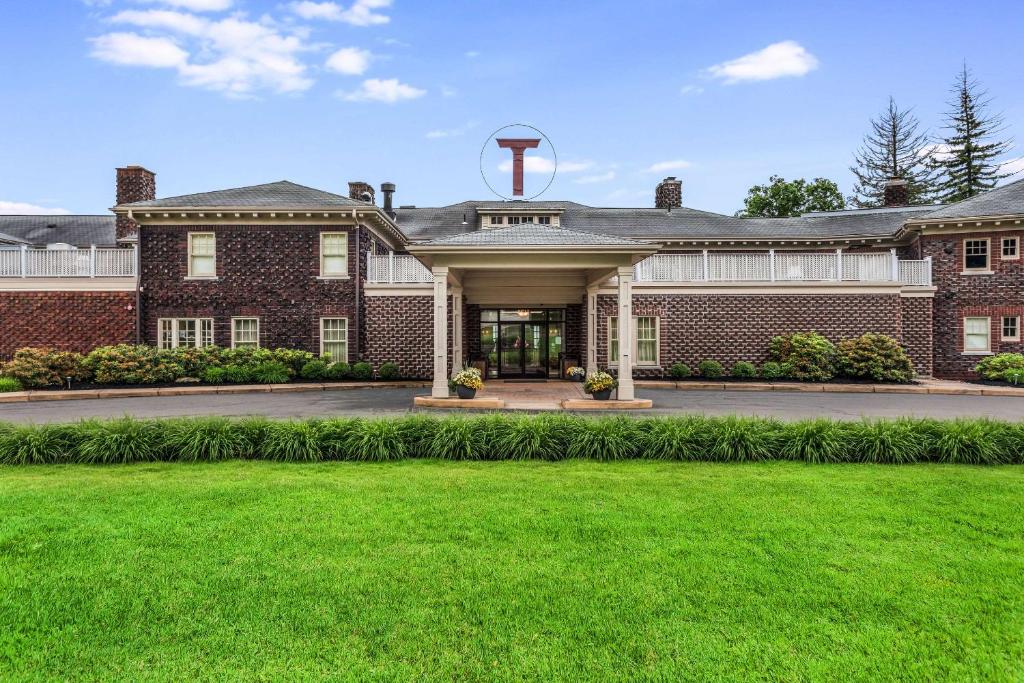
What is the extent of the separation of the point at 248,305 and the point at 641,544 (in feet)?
59.1

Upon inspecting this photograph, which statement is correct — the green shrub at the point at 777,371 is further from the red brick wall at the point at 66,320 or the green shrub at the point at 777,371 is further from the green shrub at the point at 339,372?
the red brick wall at the point at 66,320

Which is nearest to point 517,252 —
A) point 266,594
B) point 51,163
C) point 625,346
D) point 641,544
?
point 625,346

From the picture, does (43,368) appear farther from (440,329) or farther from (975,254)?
Answer: (975,254)

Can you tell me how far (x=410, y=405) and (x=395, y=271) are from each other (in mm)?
6876

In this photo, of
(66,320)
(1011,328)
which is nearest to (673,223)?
(1011,328)

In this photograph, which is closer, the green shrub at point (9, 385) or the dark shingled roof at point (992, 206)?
the green shrub at point (9, 385)

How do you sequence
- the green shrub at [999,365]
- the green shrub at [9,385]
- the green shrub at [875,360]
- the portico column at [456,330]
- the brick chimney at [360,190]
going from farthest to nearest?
the brick chimney at [360,190] < the green shrub at [999,365] < the green shrub at [875,360] < the portico column at [456,330] < the green shrub at [9,385]

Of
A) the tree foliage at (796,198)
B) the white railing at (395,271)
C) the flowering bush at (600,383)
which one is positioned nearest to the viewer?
the flowering bush at (600,383)

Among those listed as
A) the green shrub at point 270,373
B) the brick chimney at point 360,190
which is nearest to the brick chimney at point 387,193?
the brick chimney at point 360,190

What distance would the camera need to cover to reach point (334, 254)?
19.1m

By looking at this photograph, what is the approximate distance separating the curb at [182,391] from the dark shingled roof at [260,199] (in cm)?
612

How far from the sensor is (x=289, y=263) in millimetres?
19125

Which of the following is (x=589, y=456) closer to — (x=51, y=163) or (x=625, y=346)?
(x=625, y=346)

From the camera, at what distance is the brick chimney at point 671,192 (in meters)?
27.4
